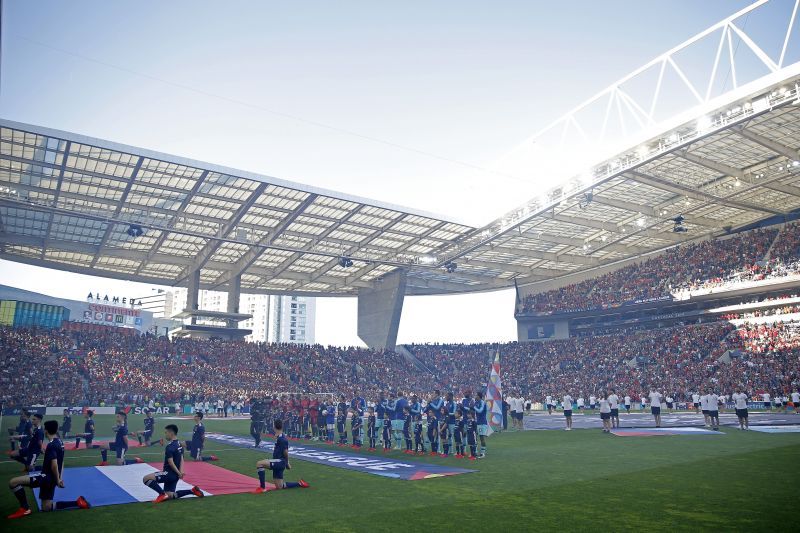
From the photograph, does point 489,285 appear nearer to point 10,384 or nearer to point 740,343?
point 740,343

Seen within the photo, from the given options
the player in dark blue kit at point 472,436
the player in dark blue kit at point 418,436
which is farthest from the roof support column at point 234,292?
the player in dark blue kit at point 472,436

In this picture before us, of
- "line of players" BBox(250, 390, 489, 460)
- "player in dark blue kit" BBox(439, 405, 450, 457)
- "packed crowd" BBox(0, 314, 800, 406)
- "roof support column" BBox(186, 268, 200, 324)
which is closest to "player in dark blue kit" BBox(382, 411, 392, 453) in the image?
"line of players" BBox(250, 390, 489, 460)

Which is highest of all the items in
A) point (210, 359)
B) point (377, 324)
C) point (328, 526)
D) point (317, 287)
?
point (317, 287)

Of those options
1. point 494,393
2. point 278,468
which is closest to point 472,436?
point 278,468

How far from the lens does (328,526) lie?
7.48 metres

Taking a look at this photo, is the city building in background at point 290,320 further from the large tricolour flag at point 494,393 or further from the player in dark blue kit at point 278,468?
the player in dark blue kit at point 278,468

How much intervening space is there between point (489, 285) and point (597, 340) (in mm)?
14634

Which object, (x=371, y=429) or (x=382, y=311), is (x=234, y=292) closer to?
(x=382, y=311)

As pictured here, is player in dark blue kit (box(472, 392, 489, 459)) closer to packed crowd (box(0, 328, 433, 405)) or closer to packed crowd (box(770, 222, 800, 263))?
packed crowd (box(0, 328, 433, 405))

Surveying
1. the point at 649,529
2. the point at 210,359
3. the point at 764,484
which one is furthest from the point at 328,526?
the point at 210,359

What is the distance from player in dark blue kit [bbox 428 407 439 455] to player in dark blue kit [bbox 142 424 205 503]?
8002 mm

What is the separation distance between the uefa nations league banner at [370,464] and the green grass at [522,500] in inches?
22.8

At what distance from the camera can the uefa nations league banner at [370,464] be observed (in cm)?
1245

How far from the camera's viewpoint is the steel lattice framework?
1162 inches
